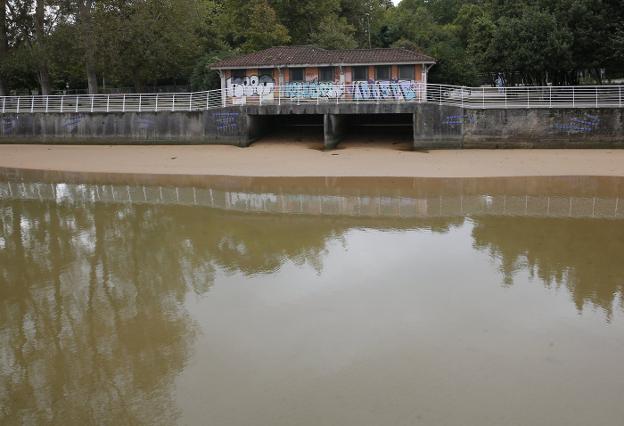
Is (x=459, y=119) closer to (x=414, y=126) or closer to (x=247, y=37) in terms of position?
(x=414, y=126)

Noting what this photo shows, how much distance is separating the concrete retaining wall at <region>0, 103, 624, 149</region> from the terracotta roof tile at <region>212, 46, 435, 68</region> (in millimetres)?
2819

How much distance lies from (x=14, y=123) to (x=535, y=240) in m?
33.0

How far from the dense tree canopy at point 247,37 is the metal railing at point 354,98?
2271 millimetres

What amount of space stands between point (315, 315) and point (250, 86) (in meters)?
26.6

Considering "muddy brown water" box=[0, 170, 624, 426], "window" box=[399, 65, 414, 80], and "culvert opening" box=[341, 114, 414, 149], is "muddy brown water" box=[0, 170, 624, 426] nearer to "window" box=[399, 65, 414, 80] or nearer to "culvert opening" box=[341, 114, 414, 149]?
"window" box=[399, 65, 414, 80]

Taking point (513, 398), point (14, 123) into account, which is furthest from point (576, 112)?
point (14, 123)

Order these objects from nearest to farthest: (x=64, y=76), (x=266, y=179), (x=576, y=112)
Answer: (x=266, y=179), (x=576, y=112), (x=64, y=76)

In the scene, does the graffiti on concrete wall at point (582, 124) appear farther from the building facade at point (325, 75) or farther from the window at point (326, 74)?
the window at point (326, 74)

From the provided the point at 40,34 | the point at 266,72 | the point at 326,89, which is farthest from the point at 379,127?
the point at 40,34

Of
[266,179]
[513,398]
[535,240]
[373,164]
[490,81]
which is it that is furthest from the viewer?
[490,81]

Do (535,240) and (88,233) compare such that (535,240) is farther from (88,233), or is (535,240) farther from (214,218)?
(88,233)

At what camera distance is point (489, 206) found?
64.3ft

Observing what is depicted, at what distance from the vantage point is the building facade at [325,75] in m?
33.1

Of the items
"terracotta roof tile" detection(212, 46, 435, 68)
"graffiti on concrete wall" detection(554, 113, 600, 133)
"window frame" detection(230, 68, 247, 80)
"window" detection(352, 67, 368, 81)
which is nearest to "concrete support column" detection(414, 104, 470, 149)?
"terracotta roof tile" detection(212, 46, 435, 68)
